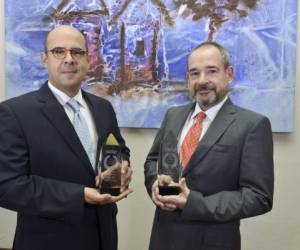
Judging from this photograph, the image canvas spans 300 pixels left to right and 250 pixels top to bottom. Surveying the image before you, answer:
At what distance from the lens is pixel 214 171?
151 cm

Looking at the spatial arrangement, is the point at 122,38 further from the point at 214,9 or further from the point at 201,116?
the point at 201,116

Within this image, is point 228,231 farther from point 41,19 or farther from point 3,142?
point 41,19

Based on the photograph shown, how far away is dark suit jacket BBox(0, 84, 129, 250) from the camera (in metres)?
1.43

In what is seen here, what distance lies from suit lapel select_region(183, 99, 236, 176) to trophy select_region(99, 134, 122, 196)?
28 centimetres

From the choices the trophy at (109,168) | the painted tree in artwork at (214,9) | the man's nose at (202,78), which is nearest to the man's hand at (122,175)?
the trophy at (109,168)

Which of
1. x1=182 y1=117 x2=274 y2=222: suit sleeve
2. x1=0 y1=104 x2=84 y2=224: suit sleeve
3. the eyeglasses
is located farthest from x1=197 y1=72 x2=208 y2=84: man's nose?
x1=0 y1=104 x2=84 y2=224: suit sleeve

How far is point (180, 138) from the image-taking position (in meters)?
1.67

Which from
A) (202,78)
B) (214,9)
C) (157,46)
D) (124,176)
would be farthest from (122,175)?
(214,9)

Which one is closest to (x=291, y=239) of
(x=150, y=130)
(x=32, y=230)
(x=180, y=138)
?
(x=150, y=130)

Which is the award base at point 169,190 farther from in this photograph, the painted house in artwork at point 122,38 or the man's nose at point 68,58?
the painted house in artwork at point 122,38

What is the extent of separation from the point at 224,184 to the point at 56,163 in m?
0.67

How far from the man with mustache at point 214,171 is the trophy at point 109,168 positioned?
0.55ft

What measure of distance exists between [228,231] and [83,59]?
0.94 meters

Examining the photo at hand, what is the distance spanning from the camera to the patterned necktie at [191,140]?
1565 mm
